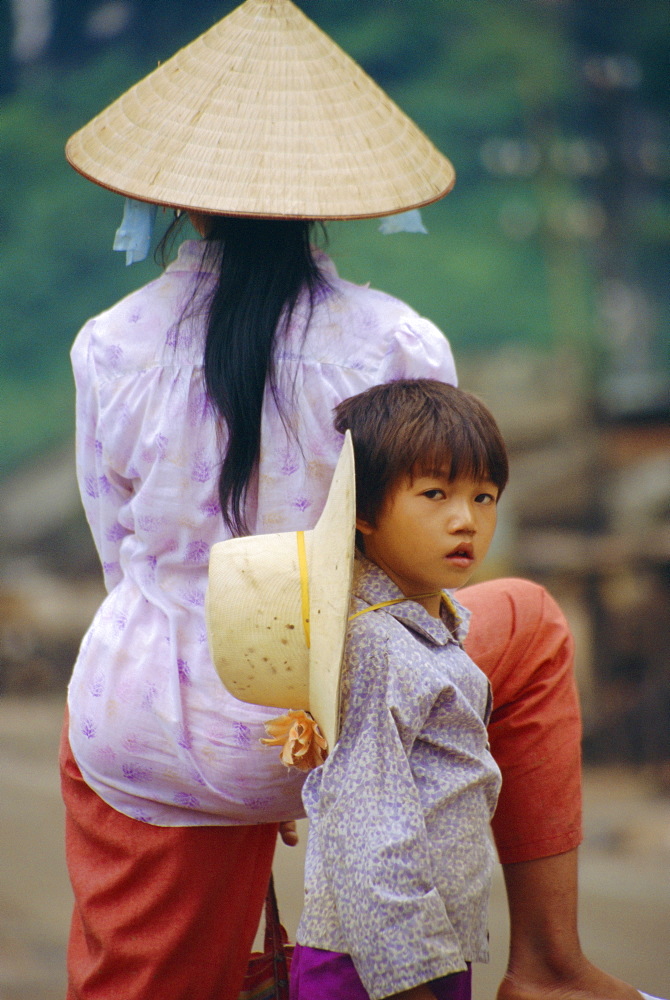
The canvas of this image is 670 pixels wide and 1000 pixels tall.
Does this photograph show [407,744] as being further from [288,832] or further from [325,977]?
[288,832]

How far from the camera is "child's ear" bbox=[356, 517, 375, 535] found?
4.92 ft

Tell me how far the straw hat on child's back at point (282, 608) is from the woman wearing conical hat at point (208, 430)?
0.57 ft

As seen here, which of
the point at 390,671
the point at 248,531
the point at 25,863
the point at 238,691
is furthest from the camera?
the point at 25,863

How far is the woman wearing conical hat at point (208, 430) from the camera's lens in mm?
1643

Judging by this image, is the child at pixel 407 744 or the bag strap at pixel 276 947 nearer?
the child at pixel 407 744

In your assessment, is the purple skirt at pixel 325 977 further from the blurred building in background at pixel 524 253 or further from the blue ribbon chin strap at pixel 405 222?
the blurred building in background at pixel 524 253

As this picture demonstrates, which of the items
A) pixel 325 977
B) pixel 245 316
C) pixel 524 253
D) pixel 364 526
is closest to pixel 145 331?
pixel 245 316

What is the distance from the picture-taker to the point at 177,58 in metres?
1.77

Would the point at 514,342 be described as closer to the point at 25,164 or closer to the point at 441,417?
the point at 25,164

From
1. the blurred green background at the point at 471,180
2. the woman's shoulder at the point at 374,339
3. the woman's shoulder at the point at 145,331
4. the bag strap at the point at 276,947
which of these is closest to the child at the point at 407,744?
the woman's shoulder at the point at 374,339

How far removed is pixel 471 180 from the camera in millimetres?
4164

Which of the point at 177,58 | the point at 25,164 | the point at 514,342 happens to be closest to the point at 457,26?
the point at 514,342

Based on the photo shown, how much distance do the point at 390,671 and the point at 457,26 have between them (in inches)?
131

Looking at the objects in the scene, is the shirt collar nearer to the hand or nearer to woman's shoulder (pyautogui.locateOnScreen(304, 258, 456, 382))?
woman's shoulder (pyautogui.locateOnScreen(304, 258, 456, 382))
